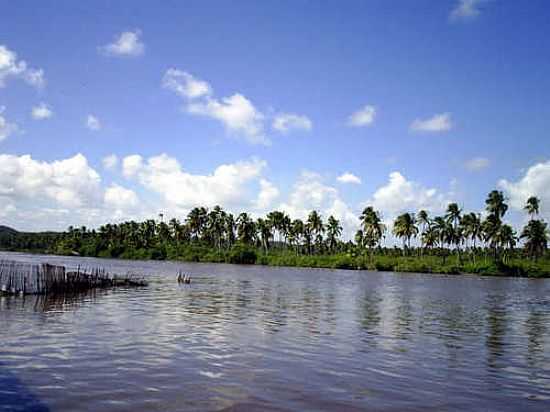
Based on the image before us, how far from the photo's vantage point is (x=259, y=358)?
2003 centimetres

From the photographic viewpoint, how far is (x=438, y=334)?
28.7 meters

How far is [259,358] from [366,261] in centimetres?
11073

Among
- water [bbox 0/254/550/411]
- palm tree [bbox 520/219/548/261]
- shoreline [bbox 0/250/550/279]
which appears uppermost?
palm tree [bbox 520/219/548/261]

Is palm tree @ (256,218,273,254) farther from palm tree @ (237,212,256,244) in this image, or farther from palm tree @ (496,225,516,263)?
palm tree @ (496,225,516,263)

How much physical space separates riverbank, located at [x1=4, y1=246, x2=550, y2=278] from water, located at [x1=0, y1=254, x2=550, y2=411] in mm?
82542

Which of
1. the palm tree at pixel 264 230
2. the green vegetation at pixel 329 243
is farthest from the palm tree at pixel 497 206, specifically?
the palm tree at pixel 264 230

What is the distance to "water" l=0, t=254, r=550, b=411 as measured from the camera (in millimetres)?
14555

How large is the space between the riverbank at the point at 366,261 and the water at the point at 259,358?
8254 centimetres

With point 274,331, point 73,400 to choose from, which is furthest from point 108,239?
point 73,400

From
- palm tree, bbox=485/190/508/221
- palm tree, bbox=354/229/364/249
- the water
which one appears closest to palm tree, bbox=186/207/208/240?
palm tree, bbox=354/229/364/249

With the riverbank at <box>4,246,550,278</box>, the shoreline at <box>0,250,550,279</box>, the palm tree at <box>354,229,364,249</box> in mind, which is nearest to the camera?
the shoreline at <box>0,250,550,279</box>

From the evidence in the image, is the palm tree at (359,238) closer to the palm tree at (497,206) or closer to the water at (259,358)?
the palm tree at (497,206)

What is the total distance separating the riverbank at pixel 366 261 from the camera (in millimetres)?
113438

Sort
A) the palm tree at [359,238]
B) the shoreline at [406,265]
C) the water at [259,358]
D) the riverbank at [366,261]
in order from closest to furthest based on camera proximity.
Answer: the water at [259,358], the shoreline at [406,265], the riverbank at [366,261], the palm tree at [359,238]
